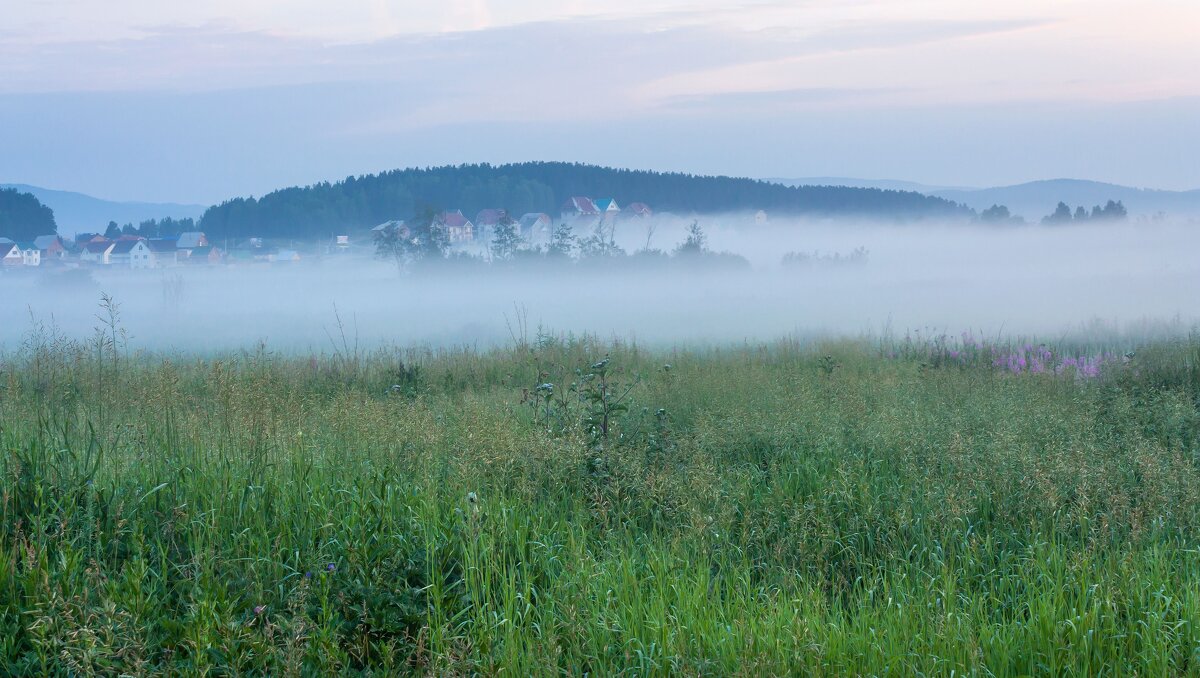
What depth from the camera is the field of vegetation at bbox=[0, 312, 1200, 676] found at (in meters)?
3.49

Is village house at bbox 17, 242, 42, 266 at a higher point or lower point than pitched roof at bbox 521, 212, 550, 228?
lower

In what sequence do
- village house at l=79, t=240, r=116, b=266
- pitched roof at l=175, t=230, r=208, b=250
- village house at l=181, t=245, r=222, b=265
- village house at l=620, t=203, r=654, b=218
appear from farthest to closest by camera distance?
village house at l=181, t=245, r=222, b=265, pitched roof at l=175, t=230, r=208, b=250, village house at l=79, t=240, r=116, b=266, village house at l=620, t=203, r=654, b=218

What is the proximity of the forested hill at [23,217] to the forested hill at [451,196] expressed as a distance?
7.82m

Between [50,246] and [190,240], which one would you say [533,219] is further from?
[50,246]

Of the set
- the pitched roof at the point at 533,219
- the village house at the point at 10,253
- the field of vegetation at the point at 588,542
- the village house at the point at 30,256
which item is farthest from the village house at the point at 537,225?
the field of vegetation at the point at 588,542

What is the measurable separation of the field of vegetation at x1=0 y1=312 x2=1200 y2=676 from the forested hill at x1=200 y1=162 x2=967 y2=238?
39.9 m

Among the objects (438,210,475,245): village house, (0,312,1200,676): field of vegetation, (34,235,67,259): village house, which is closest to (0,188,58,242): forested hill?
(34,235,67,259): village house

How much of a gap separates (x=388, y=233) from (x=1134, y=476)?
43.8 metres

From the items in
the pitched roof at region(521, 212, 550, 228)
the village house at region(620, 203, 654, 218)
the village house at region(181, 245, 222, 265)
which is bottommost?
the village house at region(181, 245, 222, 265)

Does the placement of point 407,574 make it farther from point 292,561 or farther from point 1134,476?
point 1134,476

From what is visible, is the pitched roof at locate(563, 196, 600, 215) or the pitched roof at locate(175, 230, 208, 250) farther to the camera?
the pitched roof at locate(175, 230, 208, 250)

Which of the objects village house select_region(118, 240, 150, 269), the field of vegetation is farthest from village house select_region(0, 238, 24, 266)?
the field of vegetation

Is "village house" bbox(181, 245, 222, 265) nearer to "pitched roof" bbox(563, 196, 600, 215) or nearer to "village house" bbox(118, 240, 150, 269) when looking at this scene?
"village house" bbox(118, 240, 150, 269)

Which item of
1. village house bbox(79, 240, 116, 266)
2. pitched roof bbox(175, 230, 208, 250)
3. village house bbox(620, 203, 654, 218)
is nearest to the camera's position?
village house bbox(620, 203, 654, 218)
